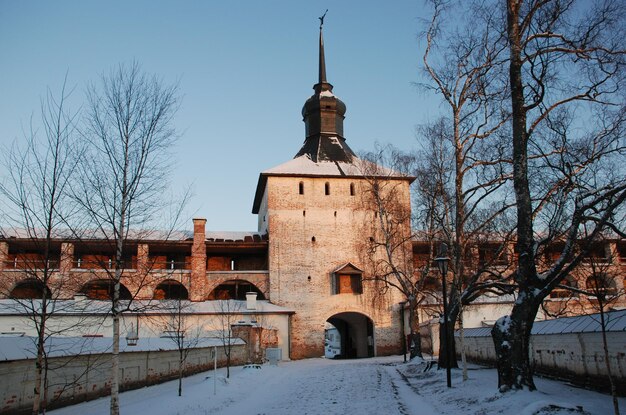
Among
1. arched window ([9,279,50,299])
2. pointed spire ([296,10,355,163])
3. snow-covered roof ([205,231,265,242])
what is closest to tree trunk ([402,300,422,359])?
arched window ([9,279,50,299])

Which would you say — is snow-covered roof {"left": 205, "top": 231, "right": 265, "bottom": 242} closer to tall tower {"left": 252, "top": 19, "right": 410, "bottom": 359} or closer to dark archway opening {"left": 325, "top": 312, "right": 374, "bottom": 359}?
tall tower {"left": 252, "top": 19, "right": 410, "bottom": 359}

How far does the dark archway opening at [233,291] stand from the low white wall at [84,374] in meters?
12.5

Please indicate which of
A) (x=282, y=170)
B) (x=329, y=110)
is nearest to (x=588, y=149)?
(x=282, y=170)

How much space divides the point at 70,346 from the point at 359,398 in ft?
23.5

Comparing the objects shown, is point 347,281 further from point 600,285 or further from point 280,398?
point 600,285

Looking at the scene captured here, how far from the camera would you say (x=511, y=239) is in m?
14.7

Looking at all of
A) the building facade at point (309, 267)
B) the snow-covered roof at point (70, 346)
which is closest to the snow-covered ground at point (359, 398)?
the snow-covered roof at point (70, 346)

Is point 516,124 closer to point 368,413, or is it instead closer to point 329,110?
point 368,413

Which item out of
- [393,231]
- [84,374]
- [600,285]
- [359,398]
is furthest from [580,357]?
[393,231]

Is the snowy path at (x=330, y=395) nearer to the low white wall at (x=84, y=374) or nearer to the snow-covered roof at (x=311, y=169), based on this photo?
the low white wall at (x=84, y=374)

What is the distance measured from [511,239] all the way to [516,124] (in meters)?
5.01

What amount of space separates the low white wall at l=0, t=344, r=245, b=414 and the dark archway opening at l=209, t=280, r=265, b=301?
1253cm

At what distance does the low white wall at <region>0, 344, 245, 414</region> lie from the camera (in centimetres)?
1067

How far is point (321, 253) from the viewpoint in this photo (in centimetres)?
3388
